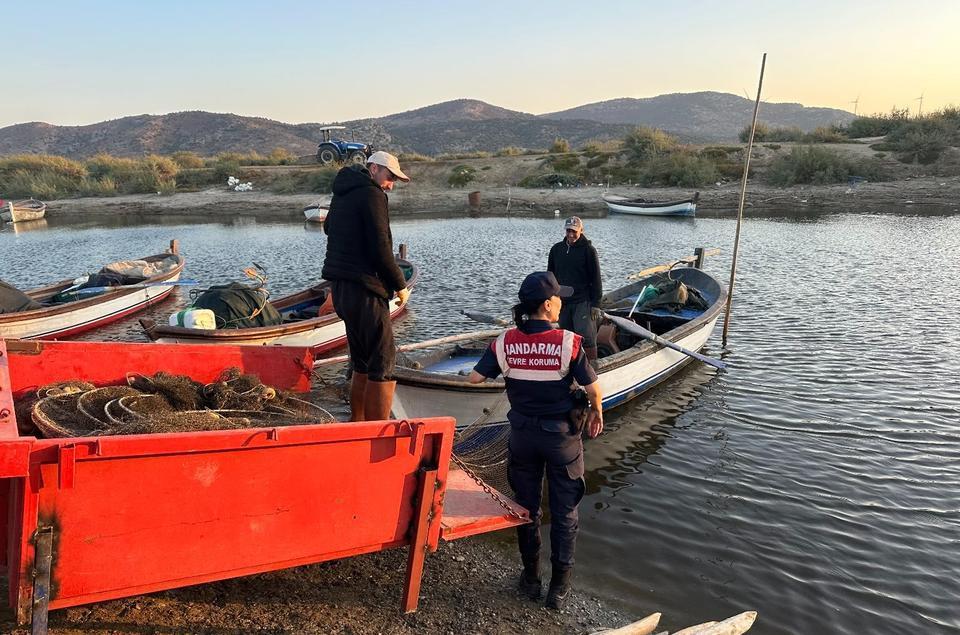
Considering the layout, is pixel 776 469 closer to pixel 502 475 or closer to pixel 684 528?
pixel 684 528

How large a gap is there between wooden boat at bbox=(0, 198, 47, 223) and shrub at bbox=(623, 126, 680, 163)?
136 feet

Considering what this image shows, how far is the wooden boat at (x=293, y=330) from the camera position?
338 inches

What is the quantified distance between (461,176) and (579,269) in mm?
39895

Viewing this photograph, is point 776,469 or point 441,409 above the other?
point 441,409

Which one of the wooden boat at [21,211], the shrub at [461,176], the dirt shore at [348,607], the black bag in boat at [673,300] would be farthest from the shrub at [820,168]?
the wooden boat at [21,211]

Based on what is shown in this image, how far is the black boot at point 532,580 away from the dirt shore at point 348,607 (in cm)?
7

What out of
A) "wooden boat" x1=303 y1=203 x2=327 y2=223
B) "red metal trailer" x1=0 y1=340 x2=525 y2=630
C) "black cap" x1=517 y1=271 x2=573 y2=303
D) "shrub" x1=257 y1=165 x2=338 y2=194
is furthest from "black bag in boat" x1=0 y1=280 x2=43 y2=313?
"shrub" x1=257 y1=165 x2=338 y2=194

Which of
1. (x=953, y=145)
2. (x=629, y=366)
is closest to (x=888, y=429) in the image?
(x=629, y=366)

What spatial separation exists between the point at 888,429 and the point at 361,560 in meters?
6.68

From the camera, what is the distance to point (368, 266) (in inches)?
186

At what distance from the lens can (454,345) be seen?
8375 millimetres

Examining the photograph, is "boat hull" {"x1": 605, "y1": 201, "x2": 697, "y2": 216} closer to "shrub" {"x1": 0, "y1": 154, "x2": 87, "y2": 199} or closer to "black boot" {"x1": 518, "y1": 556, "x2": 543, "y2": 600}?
"black boot" {"x1": 518, "y1": 556, "x2": 543, "y2": 600}

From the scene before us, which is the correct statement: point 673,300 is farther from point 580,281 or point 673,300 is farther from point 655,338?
point 580,281

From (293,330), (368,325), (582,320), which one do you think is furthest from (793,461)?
(293,330)
